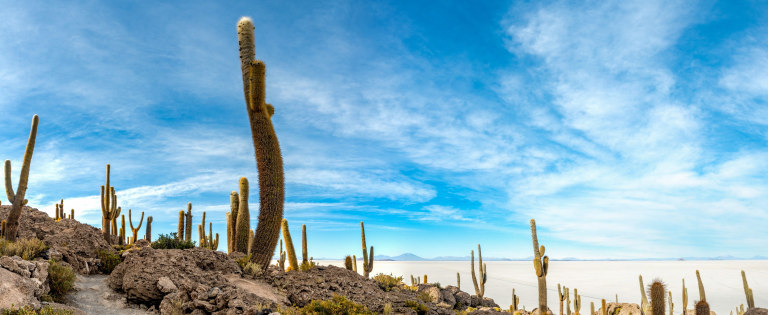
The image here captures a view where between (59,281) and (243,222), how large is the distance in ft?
19.1

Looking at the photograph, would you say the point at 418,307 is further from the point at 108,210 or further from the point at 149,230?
the point at 149,230

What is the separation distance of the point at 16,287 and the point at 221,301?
427cm

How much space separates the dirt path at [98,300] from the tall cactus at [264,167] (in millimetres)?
3944

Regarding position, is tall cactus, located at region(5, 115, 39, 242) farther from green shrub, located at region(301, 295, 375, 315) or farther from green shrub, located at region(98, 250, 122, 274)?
green shrub, located at region(301, 295, 375, 315)

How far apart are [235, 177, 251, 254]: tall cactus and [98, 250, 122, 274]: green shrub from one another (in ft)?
12.2

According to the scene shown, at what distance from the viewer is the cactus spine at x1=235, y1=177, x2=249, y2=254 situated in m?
16.7

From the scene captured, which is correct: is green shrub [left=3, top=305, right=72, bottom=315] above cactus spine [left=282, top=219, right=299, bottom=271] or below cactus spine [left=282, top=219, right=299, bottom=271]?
below

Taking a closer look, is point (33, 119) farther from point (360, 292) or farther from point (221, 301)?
point (360, 292)

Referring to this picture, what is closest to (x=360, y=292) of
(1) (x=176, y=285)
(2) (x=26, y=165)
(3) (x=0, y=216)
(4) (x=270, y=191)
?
(4) (x=270, y=191)

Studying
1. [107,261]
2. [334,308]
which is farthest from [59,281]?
[334,308]

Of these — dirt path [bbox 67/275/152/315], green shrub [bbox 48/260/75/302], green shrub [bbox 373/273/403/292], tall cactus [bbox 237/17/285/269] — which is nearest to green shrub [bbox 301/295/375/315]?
tall cactus [bbox 237/17/285/269]

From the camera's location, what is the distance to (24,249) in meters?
12.7

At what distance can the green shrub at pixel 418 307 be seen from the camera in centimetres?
1447

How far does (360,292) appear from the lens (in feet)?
48.7
